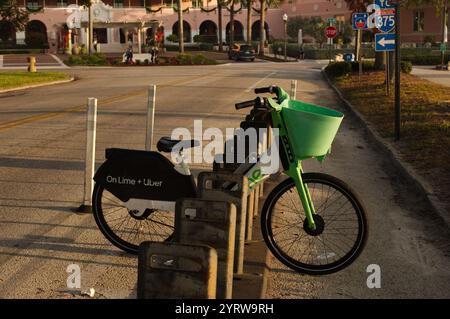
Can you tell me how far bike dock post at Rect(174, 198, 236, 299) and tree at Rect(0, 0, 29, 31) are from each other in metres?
78.1

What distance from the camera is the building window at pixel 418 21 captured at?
80812 mm

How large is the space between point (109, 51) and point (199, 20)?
20959 millimetres

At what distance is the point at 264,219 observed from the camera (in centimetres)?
521

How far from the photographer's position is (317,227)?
5176mm

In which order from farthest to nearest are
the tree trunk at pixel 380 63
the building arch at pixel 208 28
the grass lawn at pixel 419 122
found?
the building arch at pixel 208 28
the tree trunk at pixel 380 63
the grass lawn at pixel 419 122

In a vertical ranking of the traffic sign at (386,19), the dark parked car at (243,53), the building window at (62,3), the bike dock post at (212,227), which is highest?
the building window at (62,3)

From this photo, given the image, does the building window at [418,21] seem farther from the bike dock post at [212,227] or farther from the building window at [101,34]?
the bike dock post at [212,227]

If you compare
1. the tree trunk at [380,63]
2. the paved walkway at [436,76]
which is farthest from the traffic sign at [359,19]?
the tree trunk at [380,63]

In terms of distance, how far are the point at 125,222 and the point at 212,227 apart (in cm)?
168

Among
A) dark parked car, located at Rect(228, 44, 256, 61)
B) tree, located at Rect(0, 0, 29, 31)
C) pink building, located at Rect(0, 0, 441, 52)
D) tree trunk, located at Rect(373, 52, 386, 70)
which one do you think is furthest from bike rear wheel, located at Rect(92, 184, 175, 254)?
tree, located at Rect(0, 0, 29, 31)

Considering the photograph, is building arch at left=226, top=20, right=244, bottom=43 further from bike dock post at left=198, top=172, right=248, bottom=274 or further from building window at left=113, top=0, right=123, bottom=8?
bike dock post at left=198, top=172, right=248, bottom=274

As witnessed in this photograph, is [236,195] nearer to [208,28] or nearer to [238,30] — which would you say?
[208,28]

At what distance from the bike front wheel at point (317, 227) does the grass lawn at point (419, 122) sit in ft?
8.04

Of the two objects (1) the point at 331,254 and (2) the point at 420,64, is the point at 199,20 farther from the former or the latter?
(1) the point at 331,254
